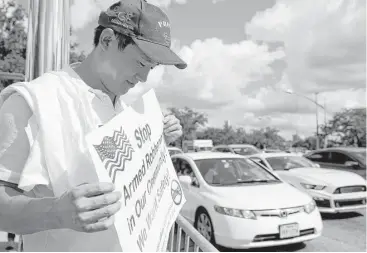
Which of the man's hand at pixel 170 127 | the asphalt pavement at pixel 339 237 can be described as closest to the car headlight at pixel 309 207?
the asphalt pavement at pixel 339 237

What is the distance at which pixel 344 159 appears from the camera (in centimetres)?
956

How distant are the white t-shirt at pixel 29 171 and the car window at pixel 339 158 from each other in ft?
30.8

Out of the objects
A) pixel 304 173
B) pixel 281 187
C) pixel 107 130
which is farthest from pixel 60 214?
pixel 304 173

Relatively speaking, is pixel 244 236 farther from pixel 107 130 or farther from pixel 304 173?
pixel 107 130

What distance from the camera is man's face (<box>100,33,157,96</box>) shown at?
1311 mm

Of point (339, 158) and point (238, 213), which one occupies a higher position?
point (339, 158)

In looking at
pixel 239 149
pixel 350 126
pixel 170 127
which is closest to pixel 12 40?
pixel 239 149

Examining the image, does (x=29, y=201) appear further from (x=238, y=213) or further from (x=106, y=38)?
(x=238, y=213)

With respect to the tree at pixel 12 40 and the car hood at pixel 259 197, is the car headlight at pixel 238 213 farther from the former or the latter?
the tree at pixel 12 40

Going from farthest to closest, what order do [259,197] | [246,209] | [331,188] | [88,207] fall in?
[331,188] < [259,197] < [246,209] < [88,207]

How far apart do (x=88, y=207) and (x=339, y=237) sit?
599 centimetres

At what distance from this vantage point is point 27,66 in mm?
2119

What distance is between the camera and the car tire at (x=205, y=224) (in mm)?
5188

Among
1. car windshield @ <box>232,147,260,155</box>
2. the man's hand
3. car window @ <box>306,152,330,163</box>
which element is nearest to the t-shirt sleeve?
the man's hand
